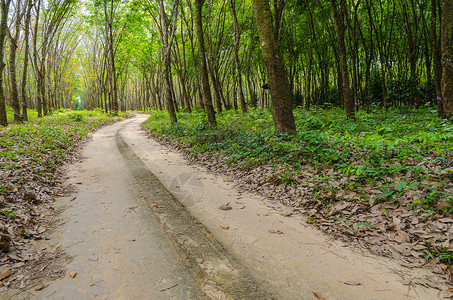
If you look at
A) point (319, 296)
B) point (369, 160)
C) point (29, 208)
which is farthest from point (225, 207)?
point (29, 208)

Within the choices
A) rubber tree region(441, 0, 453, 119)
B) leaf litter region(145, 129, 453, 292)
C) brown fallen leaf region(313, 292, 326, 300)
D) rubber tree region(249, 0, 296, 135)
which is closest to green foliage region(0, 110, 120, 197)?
leaf litter region(145, 129, 453, 292)

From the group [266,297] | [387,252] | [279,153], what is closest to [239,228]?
[266,297]

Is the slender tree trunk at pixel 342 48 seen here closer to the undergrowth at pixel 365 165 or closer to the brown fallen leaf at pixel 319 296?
the undergrowth at pixel 365 165

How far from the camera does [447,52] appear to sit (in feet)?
20.7

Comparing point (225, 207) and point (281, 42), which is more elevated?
point (281, 42)

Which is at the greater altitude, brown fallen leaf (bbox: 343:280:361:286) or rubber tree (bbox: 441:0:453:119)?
rubber tree (bbox: 441:0:453:119)

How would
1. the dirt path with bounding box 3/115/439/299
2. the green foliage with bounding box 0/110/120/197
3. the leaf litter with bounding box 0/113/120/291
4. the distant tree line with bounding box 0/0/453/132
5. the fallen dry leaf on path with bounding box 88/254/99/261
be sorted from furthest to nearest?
1. the distant tree line with bounding box 0/0/453/132
2. the green foliage with bounding box 0/110/120/197
3. the fallen dry leaf on path with bounding box 88/254/99/261
4. the leaf litter with bounding box 0/113/120/291
5. the dirt path with bounding box 3/115/439/299

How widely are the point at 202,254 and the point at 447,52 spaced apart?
7.90 meters

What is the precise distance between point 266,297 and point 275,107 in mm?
5525

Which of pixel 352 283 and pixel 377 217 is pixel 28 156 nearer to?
pixel 352 283

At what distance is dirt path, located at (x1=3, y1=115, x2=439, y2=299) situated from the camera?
2.49m

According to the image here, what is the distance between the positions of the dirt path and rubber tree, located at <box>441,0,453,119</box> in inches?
234

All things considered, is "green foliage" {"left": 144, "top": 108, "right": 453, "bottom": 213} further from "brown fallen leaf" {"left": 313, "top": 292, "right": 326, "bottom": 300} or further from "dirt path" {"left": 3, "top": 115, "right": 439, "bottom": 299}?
"brown fallen leaf" {"left": 313, "top": 292, "right": 326, "bottom": 300}

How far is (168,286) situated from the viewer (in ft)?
8.23
